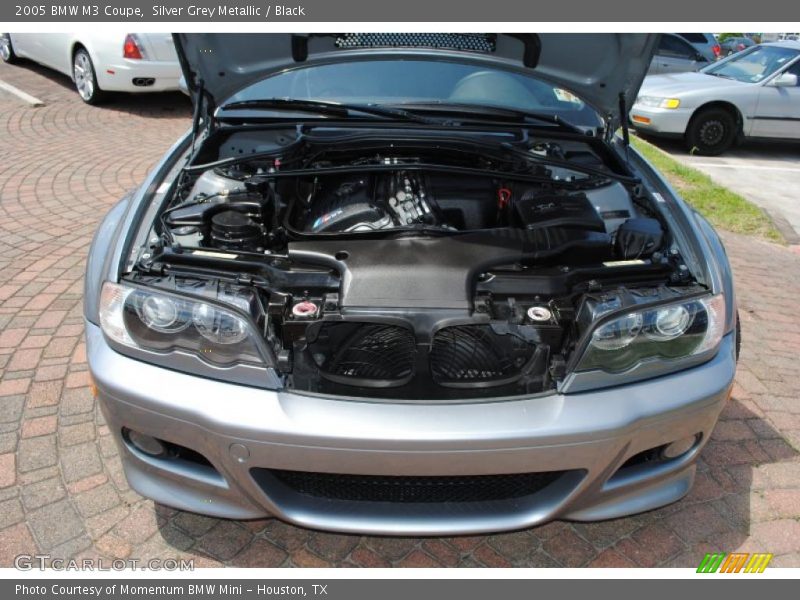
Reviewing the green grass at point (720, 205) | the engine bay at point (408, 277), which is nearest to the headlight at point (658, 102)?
the green grass at point (720, 205)

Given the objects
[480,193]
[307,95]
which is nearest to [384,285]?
→ [480,193]

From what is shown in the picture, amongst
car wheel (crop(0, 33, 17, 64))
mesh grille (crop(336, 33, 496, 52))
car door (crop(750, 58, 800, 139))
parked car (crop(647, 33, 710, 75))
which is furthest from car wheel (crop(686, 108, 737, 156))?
car wheel (crop(0, 33, 17, 64))

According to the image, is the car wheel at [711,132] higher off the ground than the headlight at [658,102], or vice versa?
the headlight at [658,102]

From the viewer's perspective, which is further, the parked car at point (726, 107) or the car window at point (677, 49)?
the car window at point (677, 49)

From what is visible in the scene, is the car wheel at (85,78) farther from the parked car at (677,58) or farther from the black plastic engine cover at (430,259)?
the parked car at (677,58)

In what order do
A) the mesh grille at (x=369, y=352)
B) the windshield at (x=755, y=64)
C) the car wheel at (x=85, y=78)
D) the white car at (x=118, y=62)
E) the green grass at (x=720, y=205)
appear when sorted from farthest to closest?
the windshield at (x=755, y=64) < the car wheel at (x=85, y=78) < the white car at (x=118, y=62) < the green grass at (x=720, y=205) < the mesh grille at (x=369, y=352)

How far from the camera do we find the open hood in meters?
2.70

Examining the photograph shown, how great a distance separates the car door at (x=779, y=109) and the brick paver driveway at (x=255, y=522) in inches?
201

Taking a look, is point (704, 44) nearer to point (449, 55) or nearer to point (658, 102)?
point (658, 102)

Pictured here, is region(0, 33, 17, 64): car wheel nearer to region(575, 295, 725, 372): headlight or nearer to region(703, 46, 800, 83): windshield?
region(703, 46, 800, 83): windshield

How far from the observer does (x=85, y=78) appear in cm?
767

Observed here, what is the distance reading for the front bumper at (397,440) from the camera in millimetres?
1641

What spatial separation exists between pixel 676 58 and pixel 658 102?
457 cm

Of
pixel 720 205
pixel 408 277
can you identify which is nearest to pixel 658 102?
pixel 720 205
